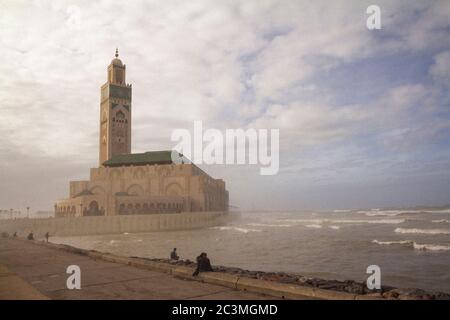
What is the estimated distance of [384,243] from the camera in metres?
37.4

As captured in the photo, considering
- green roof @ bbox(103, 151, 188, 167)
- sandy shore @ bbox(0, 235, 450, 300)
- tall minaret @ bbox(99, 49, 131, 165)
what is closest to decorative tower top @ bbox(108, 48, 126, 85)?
tall minaret @ bbox(99, 49, 131, 165)

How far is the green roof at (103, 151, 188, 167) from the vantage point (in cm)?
9256

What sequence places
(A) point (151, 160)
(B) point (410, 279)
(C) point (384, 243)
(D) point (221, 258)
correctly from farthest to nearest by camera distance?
(A) point (151, 160) → (C) point (384, 243) → (D) point (221, 258) → (B) point (410, 279)

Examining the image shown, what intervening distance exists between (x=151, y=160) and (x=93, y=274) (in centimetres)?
8209

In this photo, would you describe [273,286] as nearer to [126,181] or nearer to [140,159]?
[126,181]

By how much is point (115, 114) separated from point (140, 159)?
1663 centimetres

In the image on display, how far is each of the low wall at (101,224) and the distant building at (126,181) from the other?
213 inches

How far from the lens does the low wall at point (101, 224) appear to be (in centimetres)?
6031

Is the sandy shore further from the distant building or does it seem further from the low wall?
the distant building

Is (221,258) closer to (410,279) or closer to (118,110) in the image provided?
(410,279)

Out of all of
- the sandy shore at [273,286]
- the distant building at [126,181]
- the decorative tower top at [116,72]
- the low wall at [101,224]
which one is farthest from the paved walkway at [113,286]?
the decorative tower top at [116,72]

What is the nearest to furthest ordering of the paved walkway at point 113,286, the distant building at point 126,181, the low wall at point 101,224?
1. the paved walkway at point 113,286
2. the low wall at point 101,224
3. the distant building at point 126,181

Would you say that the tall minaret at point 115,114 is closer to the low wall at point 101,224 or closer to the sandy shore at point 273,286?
the low wall at point 101,224
